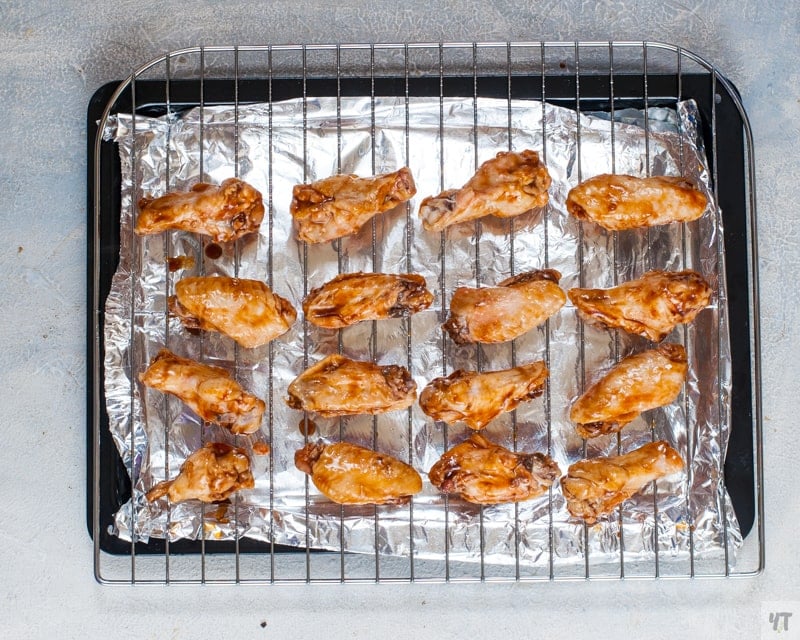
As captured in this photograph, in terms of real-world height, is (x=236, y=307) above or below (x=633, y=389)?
above

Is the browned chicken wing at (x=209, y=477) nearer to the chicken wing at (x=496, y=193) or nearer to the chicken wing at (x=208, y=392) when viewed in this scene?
the chicken wing at (x=208, y=392)

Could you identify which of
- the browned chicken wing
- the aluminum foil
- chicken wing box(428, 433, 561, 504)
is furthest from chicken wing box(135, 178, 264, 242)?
chicken wing box(428, 433, 561, 504)

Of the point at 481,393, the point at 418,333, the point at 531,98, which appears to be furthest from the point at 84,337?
the point at 531,98

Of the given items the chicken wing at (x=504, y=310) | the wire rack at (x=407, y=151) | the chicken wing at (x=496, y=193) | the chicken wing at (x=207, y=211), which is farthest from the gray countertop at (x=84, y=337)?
the chicken wing at (x=504, y=310)

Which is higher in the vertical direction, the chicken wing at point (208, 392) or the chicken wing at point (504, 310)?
the chicken wing at point (504, 310)

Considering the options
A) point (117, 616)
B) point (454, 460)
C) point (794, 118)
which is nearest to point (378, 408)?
point (454, 460)

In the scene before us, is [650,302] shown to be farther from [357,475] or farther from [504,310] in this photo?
[357,475]
